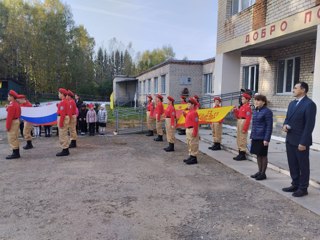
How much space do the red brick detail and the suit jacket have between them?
6857 millimetres

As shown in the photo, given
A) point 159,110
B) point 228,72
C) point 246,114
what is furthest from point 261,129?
point 228,72

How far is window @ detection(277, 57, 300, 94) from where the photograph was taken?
43.2 feet

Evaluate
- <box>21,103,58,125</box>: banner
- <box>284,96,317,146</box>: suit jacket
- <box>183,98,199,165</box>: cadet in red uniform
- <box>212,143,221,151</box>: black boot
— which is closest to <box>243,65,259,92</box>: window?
<box>212,143,221,151</box>: black boot

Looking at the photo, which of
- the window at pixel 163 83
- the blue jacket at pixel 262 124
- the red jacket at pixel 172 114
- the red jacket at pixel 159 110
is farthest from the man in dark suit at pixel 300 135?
the window at pixel 163 83

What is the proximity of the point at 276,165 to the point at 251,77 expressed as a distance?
10.2 metres

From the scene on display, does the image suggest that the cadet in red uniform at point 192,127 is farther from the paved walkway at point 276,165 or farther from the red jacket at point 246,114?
the red jacket at point 246,114

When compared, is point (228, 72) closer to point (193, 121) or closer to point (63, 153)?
point (193, 121)

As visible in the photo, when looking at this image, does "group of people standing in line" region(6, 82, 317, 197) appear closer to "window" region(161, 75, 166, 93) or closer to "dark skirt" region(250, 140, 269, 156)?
"dark skirt" region(250, 140, 269, 156)

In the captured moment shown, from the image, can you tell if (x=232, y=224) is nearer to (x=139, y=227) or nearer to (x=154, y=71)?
(x=139, y=227)

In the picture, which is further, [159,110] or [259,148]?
[159,110]

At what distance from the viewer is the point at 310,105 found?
523 centimetres

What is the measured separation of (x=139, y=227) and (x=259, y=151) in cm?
314

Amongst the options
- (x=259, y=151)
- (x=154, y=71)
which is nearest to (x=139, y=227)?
(x=259, y=151)

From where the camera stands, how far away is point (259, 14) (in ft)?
38.4
